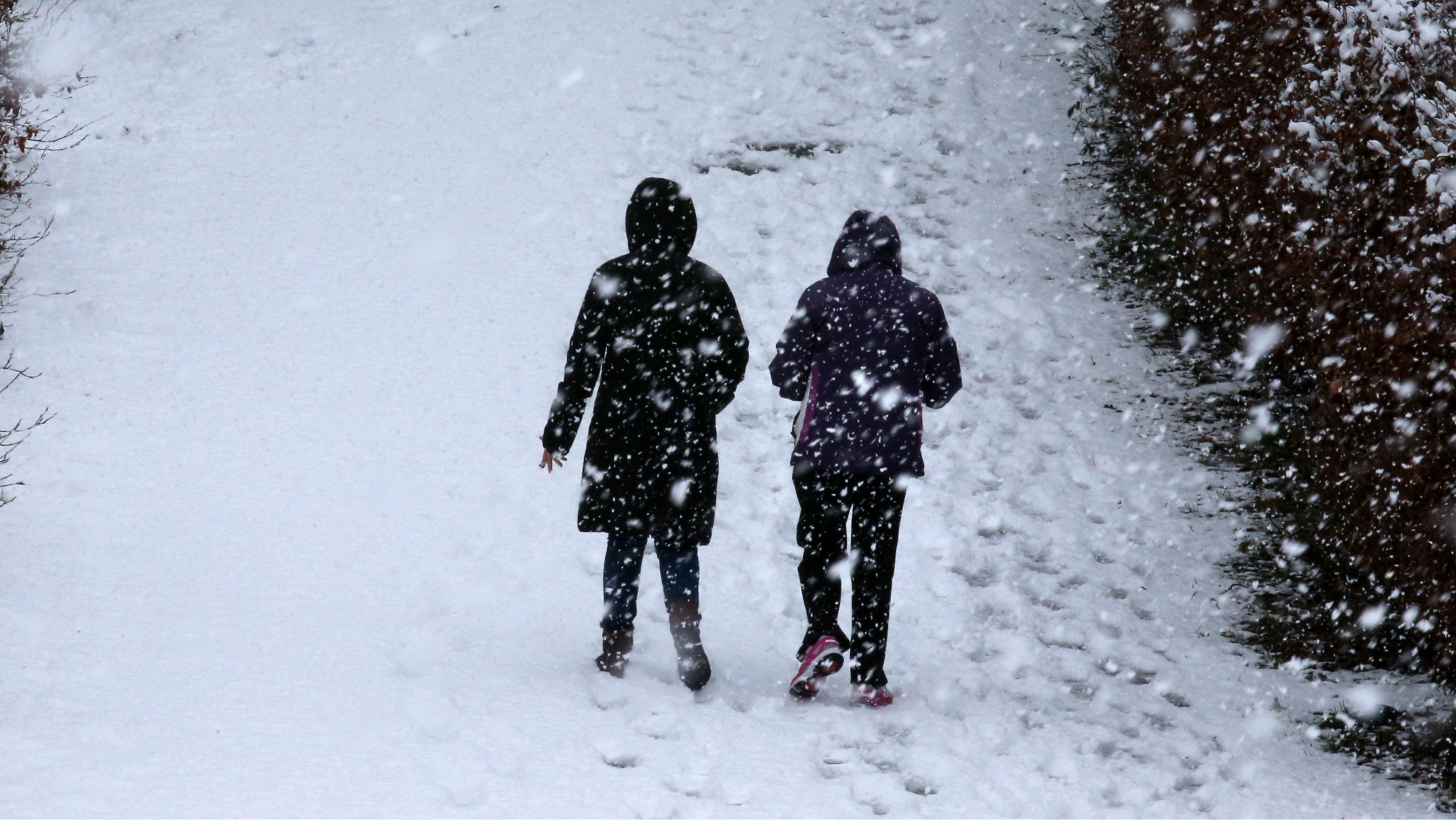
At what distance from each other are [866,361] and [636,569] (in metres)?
1.25

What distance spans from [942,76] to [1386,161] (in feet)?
22.1

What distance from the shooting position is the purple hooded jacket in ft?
14.5

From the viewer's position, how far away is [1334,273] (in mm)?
5258

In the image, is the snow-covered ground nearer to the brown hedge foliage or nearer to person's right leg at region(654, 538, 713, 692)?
person's right leg at region(654, 538, 713, 692)

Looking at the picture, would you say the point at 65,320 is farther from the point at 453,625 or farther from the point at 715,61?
the point at 715,61

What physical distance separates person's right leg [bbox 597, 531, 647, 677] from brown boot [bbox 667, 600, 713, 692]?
177 mm

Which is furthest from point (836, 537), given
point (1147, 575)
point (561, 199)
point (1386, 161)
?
point (561, 199)

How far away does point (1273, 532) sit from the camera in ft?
21.0

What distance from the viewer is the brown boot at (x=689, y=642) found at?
14.5 ft

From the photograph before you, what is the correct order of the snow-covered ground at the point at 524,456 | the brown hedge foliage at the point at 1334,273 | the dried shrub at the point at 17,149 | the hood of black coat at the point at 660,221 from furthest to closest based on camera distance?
1. the dried shrub at the point at 17,149
2. the hood of black coat at the point at 660,221
3. the brown hedge foliage at the point at 1334,273
4. the snow-covered ground at the point at 524,456

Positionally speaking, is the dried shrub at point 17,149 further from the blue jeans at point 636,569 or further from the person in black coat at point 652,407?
the blue jeans at point 636,569

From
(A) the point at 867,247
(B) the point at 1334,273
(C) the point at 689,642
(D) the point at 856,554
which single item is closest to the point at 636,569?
(C) the point at 689,642

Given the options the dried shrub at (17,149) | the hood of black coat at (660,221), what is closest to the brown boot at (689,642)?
the hood of black coat at (660,221)

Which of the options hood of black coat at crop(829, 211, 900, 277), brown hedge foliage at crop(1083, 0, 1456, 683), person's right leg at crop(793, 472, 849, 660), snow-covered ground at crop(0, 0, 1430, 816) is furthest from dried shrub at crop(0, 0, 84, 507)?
brown hedge foliage at crop(1083, 0, 1456, 683)
